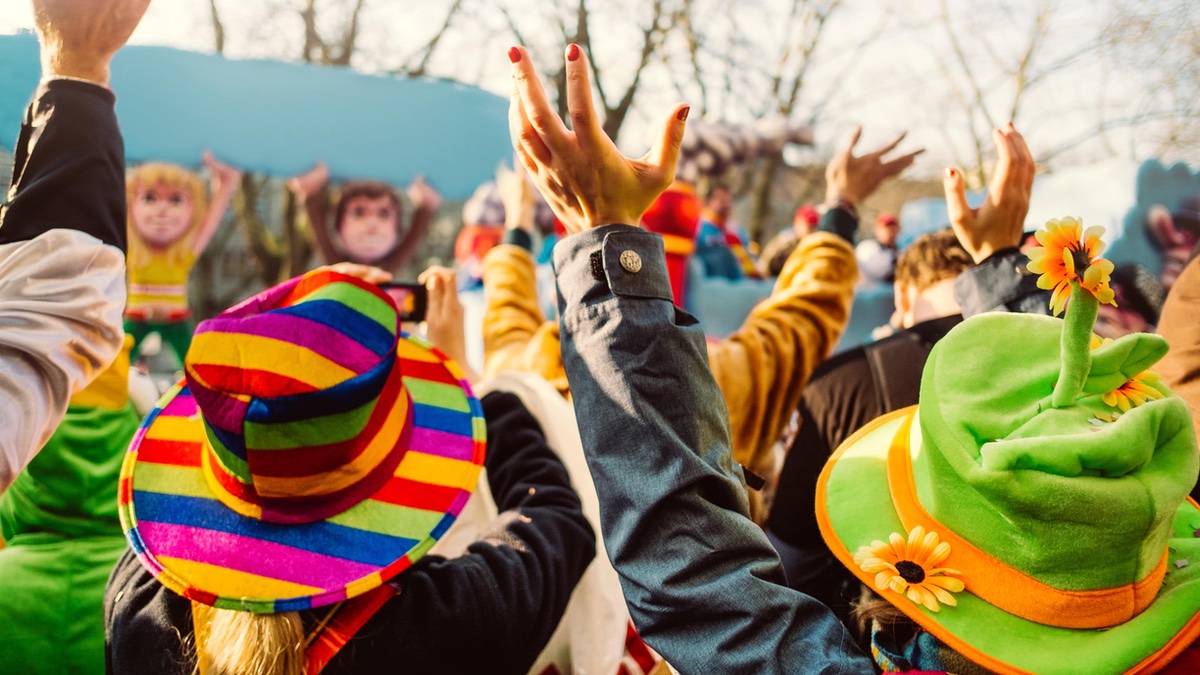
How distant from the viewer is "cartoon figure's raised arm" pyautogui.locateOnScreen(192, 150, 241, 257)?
4598 mm

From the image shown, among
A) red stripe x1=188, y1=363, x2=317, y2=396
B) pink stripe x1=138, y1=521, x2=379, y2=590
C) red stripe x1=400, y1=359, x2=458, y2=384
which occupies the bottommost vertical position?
pink stripe x1=138, y1=521, x2=379, y2=590

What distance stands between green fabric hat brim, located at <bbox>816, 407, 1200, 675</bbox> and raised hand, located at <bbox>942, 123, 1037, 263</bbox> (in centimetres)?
67

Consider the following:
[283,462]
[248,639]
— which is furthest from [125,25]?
[248,639]

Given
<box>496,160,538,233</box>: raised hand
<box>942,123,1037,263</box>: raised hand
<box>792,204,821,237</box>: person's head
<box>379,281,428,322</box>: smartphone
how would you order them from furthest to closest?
<box>792,204,821,237</box>: person's head → <box>496,160,538,233</box>: raised hand → <box>379,281,428,322</box>: smartphone → <box>942,123,1037,263</box>: raised hand

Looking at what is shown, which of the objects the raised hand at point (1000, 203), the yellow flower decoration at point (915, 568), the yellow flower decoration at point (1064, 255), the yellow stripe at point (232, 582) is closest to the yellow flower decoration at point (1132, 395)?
the yellow flower decoration at point (1064, 255)

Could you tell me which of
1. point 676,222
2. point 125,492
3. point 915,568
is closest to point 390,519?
point 125,492

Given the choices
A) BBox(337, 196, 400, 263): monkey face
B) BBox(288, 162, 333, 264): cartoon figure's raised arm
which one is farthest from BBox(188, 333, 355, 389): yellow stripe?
BBox(337, 196, 400, 263): monkey face

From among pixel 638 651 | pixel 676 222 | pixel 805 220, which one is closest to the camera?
pixel 638 651

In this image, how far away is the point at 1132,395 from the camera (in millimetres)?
841

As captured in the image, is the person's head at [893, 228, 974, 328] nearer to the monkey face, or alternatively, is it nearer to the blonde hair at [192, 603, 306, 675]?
the blonde hair at [192, 603, 306, 675]

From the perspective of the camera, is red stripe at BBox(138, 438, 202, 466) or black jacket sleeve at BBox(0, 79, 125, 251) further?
red stripe at BBox(138, 438, 202, 466)

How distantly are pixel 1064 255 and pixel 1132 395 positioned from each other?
19cm

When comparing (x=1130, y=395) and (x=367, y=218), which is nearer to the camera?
(x=1130, y=395)

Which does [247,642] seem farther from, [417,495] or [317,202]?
[317,202]
